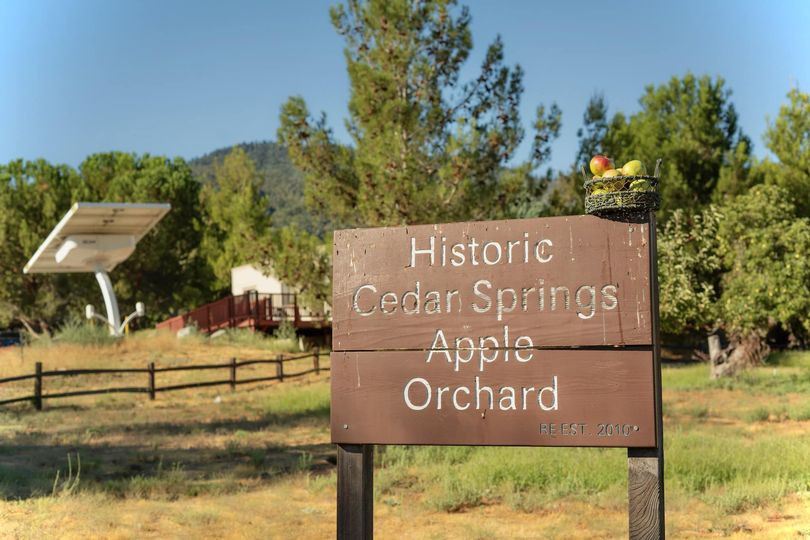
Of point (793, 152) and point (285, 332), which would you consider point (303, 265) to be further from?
point (793, 152)

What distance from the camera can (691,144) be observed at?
34188 mm

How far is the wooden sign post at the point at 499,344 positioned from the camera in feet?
16.7

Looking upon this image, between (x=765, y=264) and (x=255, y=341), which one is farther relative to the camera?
(x=255, y=341)

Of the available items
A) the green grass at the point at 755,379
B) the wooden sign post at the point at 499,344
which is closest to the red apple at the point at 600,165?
the wooden sign post at the point at 499,344

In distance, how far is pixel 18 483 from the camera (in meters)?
10.9

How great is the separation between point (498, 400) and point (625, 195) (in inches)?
54.1

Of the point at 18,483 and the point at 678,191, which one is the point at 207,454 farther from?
the point at 678,191

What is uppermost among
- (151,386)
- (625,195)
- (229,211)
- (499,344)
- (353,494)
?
(229,211)

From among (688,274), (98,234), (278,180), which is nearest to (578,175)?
(688,274)

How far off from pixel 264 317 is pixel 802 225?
2260 centimetres

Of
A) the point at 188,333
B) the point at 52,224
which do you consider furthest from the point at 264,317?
the point at 52,224

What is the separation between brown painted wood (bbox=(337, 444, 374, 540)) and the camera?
5461mm

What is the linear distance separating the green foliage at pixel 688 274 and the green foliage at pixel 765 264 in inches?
27.6

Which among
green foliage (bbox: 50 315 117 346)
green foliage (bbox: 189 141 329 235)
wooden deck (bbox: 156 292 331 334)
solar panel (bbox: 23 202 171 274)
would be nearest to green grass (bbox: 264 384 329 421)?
green foliage (bbox: 50 315 117 346)
